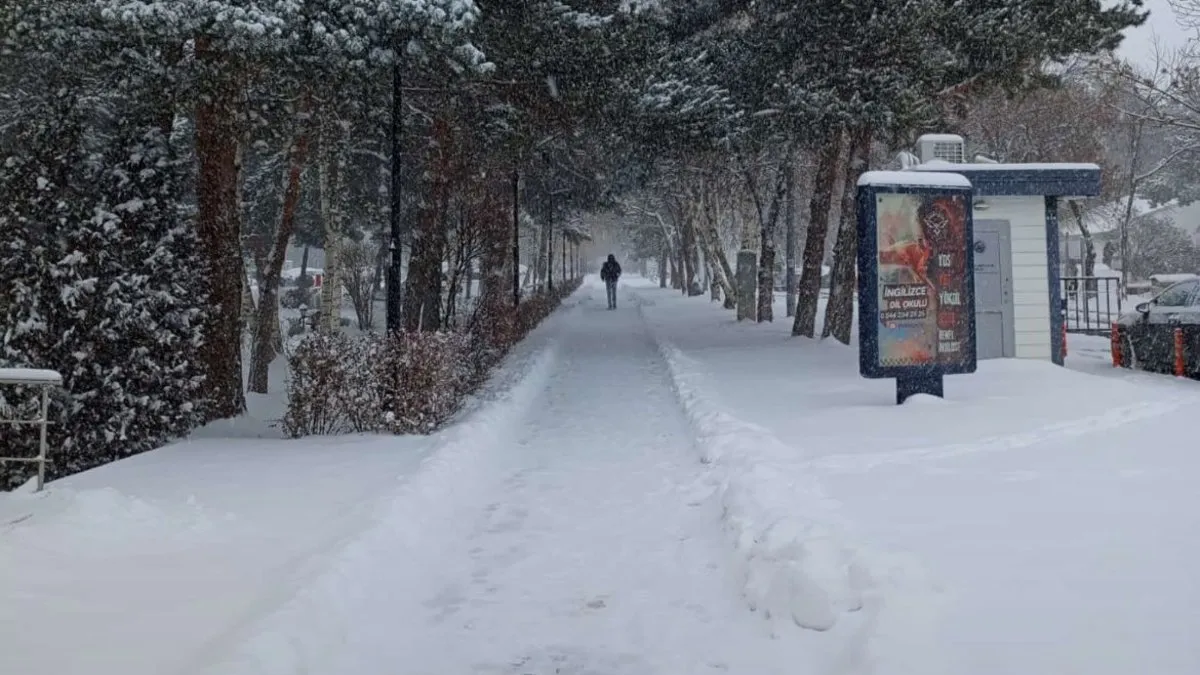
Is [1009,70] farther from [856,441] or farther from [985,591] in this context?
[985,591]

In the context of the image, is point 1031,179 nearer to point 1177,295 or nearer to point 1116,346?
point 1177,295

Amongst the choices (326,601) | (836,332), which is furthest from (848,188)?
(326,601)

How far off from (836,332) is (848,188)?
9.64 feet

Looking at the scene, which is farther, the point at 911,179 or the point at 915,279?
the point at 915,279

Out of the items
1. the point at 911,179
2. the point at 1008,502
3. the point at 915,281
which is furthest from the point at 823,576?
the point at 911,179

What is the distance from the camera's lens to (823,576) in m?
4.61

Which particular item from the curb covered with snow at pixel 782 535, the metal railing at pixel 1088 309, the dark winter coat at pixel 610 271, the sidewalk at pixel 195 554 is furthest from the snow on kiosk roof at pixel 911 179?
the dark winter coat at pixel 610 271

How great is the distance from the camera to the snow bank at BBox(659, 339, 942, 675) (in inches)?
154

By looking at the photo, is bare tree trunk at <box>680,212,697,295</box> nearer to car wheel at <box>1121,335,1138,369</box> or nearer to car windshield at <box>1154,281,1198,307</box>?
car wheel at <box>1121,335,1138,369</box>

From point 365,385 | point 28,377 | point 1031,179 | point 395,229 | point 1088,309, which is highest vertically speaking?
point 1031,179

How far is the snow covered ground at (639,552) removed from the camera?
13.2 feet

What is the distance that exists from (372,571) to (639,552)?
1.64 m

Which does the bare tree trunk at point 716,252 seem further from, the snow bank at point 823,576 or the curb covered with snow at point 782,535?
the snow bank at point 823,576

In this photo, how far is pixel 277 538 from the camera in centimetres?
572
